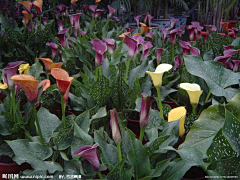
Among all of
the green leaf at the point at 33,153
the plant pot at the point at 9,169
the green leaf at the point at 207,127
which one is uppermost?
the green leaf at the point at 207,127

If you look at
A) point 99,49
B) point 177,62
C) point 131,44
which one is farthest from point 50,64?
point 177,62

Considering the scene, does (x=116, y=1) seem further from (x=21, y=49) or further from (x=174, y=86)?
(x=174, y=86)

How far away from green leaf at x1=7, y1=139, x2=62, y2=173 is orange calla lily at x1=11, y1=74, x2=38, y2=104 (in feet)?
0.47

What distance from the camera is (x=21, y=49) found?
1.64 metres

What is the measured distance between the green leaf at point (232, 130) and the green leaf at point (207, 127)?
14cm

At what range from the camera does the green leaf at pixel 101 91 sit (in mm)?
847

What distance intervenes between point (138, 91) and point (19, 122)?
1.34 feet

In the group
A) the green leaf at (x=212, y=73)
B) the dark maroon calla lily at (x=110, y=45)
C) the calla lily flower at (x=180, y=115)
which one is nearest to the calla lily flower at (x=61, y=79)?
the calla lily flower at (x=180, y=115)

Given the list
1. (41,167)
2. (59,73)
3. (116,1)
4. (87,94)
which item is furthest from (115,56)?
(116,1)

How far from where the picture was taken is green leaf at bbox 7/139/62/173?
678 millimetres

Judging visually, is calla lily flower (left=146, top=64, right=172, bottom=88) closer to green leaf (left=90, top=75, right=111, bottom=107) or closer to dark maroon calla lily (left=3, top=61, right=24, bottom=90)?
green leaf (left=90, top=75, right=111, bottom=107)

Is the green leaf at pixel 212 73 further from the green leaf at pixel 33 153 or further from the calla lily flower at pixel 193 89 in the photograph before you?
the green leaf at pixel 33 153

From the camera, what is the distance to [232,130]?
1.68ft

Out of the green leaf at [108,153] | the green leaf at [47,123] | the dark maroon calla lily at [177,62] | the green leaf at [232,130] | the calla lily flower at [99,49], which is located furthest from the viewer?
the dark maroon calla lily at [177,62]
